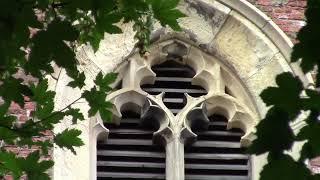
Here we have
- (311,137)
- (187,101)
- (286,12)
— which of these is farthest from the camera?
(286,12)

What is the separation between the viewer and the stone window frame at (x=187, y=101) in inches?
393

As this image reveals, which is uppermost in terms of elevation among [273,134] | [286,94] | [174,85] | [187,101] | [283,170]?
[174,85]

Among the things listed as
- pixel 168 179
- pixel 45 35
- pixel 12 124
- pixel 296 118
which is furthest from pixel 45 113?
pixel 168 179

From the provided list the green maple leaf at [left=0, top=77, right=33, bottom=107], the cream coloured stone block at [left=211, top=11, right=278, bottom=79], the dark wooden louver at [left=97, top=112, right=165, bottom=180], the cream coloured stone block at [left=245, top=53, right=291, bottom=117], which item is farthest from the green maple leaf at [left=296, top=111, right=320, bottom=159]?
the cream coloured stone block at [left=211, top=11, right=278, bottom=79]

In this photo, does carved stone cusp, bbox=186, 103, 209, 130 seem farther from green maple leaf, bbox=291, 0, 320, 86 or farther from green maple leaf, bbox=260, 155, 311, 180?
green maple leaf, bbox=260, 155, 311, 180

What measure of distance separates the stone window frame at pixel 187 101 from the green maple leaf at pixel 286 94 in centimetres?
458

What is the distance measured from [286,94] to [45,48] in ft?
3.42

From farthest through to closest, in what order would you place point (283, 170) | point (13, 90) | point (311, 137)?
point (13, 90)
point (311, 137)
point (283, 170)

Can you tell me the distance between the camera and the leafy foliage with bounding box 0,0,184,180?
18.4 feet

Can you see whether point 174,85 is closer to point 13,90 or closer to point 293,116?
point 13,90

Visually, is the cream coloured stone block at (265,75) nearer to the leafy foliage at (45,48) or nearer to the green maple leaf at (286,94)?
the leafy foliage at (45,48)

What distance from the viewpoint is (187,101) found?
10.3m

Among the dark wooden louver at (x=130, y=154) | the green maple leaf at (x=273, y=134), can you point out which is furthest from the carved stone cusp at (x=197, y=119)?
the green maple leaf at (x=273, y=134)

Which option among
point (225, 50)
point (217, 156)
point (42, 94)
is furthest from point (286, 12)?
point (42, 94)
